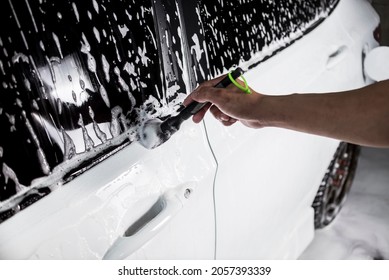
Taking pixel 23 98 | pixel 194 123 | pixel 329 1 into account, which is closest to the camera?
pixel 23 98

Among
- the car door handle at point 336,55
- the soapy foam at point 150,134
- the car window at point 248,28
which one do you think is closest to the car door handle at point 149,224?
the soapy foam at point 150,134

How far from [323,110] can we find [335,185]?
1459 millimetres

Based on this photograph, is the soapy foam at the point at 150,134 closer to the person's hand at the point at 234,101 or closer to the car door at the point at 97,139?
the car door at the point at 97,139

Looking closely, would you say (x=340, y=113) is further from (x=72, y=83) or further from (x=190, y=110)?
(x=72, y=83)

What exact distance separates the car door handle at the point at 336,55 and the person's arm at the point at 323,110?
0.76 m

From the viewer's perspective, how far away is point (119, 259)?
2.77 feet

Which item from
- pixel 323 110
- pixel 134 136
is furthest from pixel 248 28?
pixel 134 136

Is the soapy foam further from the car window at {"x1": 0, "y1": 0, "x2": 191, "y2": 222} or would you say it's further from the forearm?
the forearm

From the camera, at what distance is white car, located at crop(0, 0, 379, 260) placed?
746mm

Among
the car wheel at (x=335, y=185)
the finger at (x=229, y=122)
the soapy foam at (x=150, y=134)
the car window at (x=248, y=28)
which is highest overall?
the car window at (x=248, y=28)

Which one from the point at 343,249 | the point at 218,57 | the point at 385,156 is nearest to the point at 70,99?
the point at 218,57

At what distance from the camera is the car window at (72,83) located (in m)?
0.73
